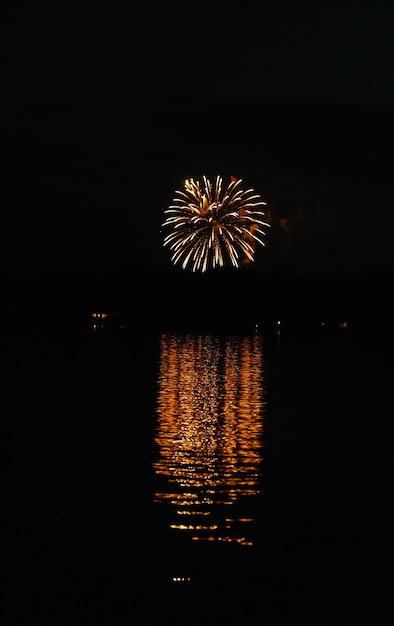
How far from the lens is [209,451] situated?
32.0 meters

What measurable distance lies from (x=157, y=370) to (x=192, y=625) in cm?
5334

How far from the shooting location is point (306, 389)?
2309 inches

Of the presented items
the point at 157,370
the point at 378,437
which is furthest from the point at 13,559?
the point at 157,370

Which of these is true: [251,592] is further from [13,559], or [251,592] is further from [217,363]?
[217,363]

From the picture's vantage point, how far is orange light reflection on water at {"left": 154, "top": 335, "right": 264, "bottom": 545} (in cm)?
2248

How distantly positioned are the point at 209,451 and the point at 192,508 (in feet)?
28.5

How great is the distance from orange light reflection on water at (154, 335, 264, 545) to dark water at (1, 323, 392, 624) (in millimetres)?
80

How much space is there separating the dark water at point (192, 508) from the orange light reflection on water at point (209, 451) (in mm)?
80

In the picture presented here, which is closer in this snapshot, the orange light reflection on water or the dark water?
the dark water

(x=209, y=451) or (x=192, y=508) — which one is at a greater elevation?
(x=209, y=451)

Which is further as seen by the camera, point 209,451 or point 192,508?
point 209,451

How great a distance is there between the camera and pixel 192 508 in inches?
918

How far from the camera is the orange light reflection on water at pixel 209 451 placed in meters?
22.5

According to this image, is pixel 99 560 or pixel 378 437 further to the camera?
pixel 378 437
